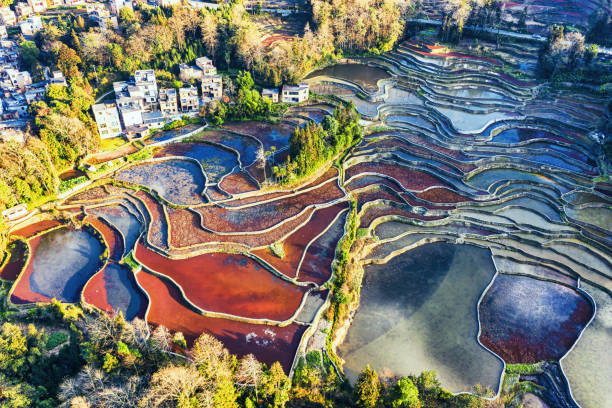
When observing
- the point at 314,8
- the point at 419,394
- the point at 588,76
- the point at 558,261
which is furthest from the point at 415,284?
the point at 314,8

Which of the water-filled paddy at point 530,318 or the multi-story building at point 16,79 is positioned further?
the multi-story building at point 16,79

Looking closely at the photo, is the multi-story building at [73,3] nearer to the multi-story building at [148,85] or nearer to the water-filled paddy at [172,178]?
the multi-story building at [148,85]

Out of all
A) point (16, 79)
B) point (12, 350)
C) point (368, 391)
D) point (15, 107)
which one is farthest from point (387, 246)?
point (16, 79)

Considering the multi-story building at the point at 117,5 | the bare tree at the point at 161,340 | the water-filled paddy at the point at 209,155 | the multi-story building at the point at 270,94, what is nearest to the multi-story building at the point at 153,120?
the water-filled paddy at the point at 209,155

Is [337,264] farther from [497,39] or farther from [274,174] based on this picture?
[497,39]

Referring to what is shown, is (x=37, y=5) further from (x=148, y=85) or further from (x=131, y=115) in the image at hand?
(x=131, y=115)

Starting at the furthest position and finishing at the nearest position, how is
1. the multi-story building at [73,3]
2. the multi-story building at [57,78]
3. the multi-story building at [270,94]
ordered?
the multi-story building at [73,3] < the multi-story building at [270,94] < the multi-story building at [57,78]
